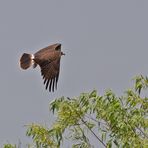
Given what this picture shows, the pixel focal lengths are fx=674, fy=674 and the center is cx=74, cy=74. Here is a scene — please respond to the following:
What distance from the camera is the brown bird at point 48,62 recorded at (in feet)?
33.9

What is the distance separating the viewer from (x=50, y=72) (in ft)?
34.4

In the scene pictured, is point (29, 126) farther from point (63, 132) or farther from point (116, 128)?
point (116, 128)

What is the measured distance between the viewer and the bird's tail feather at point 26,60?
10983mm

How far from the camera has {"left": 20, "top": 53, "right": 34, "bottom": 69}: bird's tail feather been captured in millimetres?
10983

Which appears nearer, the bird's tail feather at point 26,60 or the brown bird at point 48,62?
the brown bird at point 48,62

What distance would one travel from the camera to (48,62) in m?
10.7

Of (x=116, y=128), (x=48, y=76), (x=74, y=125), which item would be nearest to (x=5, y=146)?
(x=74, y=125)

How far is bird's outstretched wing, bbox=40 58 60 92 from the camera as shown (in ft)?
33.7

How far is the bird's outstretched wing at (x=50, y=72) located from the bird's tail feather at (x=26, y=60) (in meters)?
0.32

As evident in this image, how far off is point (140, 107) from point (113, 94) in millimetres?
323

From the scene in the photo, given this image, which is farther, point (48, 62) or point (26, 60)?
point (26, 60)

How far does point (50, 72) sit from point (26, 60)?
3.11 ft

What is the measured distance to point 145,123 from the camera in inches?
253

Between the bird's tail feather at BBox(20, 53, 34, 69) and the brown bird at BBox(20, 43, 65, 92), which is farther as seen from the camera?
the bird's tail feather at BBox(20, 53, 34, 69)
